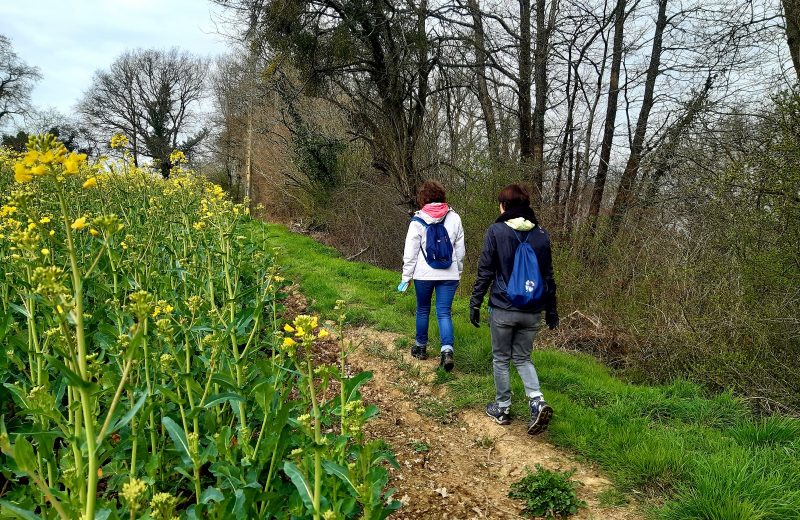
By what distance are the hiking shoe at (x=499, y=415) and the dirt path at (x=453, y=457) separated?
0.05 m

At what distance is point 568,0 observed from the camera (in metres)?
9.43

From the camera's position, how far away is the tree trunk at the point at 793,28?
20.1 feet

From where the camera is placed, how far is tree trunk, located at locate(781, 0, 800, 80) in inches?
242

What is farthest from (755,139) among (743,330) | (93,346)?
(93,346)

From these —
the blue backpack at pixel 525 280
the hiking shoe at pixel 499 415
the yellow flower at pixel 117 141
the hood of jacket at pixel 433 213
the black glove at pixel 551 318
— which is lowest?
the hiking shoe at pixel 499 415

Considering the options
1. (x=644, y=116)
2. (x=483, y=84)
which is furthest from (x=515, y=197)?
(x=483, y=84)

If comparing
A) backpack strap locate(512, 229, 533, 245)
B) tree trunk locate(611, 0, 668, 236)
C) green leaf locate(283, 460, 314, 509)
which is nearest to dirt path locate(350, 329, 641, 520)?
green leaf locate(283, 460, 314, 509)

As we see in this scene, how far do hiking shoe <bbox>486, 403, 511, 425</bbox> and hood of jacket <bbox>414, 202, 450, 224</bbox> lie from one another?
1.94 meters

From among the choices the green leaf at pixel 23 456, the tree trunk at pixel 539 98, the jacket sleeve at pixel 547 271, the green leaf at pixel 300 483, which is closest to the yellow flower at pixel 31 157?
the green leaf at pixel 23 456

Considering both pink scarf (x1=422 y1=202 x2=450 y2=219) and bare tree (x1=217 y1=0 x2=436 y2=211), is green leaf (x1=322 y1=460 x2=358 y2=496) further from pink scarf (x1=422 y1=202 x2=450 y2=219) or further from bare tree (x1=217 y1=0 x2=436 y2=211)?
bare tree (x1=217 y1=0 x2=436 y2=211)

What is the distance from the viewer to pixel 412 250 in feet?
16.5

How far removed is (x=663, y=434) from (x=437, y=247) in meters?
2.55

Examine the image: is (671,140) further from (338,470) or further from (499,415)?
(338,470)

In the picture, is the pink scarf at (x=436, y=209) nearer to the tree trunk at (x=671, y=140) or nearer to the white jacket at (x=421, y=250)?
the white jacket at (x=421, y=250)
